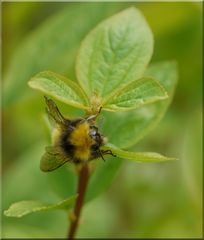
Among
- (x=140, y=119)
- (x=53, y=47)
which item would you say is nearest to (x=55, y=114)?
(x=140, y=119)

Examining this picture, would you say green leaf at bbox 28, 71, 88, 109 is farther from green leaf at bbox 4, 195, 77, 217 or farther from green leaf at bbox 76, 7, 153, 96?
green leaf at bbox 4, 195, 77, 217

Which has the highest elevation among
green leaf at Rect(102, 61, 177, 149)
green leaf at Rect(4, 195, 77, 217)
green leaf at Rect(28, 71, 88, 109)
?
green leaf at Rect(28, 71, 88, 109)

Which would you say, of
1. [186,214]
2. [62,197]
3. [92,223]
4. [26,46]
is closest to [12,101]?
[26,46]

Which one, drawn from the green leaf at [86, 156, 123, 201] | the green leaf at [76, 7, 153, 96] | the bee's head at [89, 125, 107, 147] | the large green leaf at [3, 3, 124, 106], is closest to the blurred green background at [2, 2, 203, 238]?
the large green leaf at [3, 3, 124, 106]

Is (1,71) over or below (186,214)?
over

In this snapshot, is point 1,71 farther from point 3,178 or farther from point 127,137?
point 127,137

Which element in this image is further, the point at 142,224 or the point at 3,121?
the point at 3,121

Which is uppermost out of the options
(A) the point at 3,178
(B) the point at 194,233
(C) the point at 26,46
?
(C) the point at 26,46

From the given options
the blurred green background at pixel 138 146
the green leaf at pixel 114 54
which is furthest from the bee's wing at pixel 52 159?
the blurred green background at pixel 138 146
